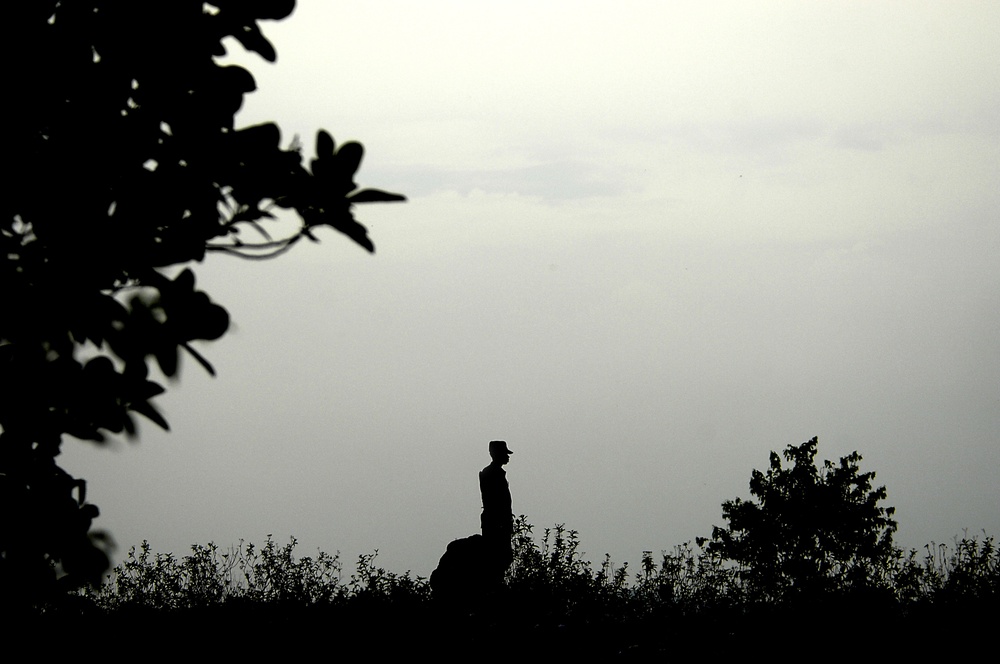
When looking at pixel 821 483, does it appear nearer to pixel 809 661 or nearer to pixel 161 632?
pixel 809 661

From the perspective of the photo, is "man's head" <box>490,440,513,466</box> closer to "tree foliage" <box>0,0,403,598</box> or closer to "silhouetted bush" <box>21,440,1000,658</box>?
"silhouetted bush" <box>21,440,1000,658</box>

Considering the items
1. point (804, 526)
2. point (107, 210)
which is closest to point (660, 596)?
point (804, 526)

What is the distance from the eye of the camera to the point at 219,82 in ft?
10.5

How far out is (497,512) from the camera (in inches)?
453

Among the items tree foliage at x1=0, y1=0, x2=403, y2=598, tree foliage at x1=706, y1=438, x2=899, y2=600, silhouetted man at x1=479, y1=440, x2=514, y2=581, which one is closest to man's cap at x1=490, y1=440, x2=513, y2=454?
silhouetted man at x1=479, y1=440, x2=514, y2=581

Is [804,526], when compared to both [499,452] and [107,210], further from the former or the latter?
[107,210]

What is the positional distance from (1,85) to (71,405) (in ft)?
3.29

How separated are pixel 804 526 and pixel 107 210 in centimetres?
963

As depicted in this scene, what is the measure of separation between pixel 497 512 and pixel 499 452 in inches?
31.4

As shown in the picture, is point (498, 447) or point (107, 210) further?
point (498, 447)

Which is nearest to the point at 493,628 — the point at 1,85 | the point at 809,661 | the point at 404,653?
the point at 404,653

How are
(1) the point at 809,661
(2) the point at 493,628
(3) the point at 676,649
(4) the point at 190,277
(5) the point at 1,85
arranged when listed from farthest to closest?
(2) the point at 493,628
(3) the point at 676,649
(1) the point at 809,661
(4) the point at 190,277
(5) the point at 1,85

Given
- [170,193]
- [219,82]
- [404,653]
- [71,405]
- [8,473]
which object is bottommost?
[404,653]

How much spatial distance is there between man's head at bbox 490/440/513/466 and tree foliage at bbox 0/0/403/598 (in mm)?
8797
